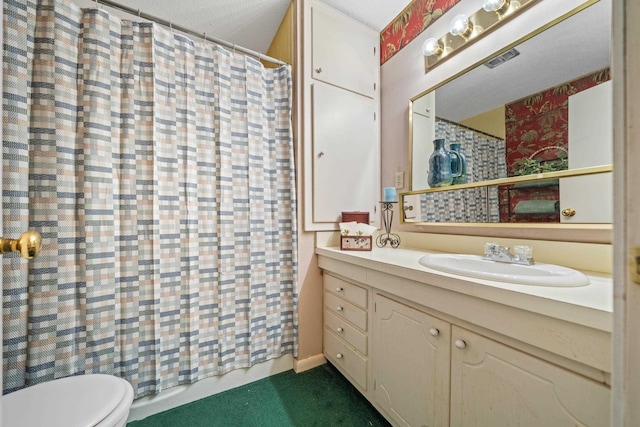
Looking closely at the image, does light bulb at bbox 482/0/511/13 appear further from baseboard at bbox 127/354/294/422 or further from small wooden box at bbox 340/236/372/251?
baseboard at bbox 127/354/294/422

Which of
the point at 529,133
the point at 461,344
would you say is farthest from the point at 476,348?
the point at 529,133

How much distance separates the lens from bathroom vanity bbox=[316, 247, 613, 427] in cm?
57

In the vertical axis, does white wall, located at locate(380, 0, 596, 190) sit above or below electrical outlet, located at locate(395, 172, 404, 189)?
above

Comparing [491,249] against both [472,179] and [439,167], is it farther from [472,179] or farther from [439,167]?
[439,167]

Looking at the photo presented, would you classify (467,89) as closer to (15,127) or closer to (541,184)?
(541,184)

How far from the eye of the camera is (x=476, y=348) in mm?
770

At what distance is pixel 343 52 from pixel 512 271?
161 cm

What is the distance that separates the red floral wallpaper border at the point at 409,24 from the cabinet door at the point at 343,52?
0.08 metres

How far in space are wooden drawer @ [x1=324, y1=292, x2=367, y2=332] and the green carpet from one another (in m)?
0.40

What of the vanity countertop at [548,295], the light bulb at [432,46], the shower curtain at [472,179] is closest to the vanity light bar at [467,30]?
the light bulb at [432,46]

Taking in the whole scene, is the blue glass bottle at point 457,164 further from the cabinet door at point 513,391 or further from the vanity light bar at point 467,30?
the cabinet door at point 513,391

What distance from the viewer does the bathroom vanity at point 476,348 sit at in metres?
0.57

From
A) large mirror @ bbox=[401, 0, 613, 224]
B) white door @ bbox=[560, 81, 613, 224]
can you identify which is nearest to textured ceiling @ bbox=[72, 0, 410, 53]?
large mirror @ bbox=[401, 0, 613, 224]

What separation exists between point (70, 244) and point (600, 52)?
7.20 feet
